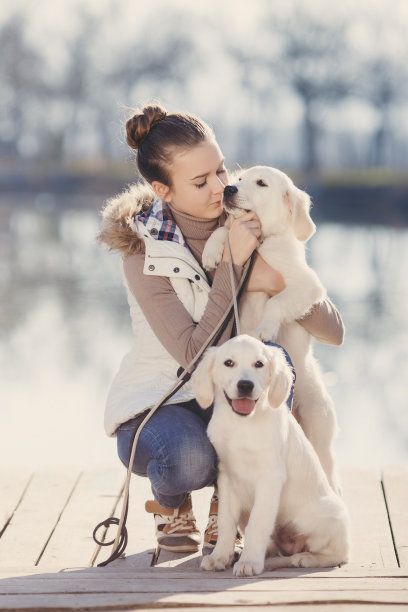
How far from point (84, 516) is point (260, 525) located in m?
1.04

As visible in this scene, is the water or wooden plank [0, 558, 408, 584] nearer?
wooden plank [0, 558, 408, 584]

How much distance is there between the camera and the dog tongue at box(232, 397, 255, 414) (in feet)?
8.64

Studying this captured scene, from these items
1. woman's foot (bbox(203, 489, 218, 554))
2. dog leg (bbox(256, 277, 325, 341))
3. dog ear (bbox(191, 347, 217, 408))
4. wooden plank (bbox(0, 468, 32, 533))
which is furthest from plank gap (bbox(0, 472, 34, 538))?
dog leg (bbox(256, 277, 325, 341))

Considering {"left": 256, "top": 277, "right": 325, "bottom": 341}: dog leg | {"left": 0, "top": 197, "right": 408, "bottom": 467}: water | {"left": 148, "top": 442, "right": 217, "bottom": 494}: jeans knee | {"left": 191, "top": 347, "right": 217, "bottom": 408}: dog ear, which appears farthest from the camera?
{"left": 0, "top": 197, "right": 408, "bottom": 467}: water

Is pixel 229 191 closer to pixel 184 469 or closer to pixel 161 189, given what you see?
pixel 161 189

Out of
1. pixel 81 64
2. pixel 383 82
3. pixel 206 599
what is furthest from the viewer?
pixel 81 64

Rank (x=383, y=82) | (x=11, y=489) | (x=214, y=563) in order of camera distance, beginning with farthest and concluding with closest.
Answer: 1. (x=383, y=82)
2. (x=11, y=489)
3. (x=214, y=563)

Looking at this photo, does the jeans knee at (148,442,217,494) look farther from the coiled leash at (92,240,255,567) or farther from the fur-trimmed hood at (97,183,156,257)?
the fur-trimmed hood at (97,183,156,257)

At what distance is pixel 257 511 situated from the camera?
2.64 m

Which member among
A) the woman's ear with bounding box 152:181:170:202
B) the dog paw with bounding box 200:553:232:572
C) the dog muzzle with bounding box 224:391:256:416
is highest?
the woman's ear with bounding box 152:181:170:202

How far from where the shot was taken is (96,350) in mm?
8172

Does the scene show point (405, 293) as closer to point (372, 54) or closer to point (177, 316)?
point (177, 316)

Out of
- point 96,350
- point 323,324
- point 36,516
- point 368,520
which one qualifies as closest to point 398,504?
point 368,520

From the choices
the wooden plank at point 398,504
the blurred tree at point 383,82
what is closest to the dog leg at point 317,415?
the wooden plank at point 398,504
